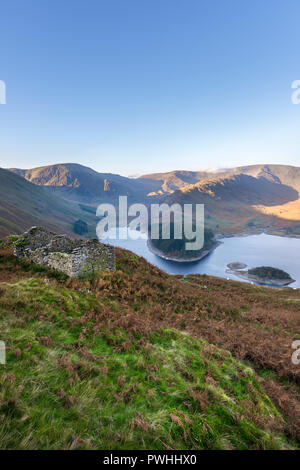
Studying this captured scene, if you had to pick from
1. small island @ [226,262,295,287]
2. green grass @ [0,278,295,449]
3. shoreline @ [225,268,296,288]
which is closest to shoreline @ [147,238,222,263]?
small island @ [226,262,295,287]

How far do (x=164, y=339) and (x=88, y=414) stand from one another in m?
4.45

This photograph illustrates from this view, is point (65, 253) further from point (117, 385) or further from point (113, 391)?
point (113, 391)

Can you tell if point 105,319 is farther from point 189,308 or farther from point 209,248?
point 209,248

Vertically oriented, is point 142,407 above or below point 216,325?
above

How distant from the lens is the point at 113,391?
4.64 meters

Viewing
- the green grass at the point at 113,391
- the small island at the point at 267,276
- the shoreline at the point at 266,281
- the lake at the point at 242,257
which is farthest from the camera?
the lake at the point at 242,257

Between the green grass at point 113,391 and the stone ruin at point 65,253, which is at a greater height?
the stone ruin at point 65,253

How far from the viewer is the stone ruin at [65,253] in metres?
12.7

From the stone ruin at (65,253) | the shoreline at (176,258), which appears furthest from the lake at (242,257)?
the stone ruin at (65,253)

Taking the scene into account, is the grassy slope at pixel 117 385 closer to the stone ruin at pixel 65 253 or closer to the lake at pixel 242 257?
the stone ruin at pixel 65 253

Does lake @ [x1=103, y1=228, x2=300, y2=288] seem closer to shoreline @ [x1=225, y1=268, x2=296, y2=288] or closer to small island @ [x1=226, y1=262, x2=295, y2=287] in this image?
shoreline @ [x1=225, y1=268, x2=296, y2=288]

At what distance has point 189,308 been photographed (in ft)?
47.9

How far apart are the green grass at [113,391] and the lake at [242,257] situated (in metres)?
109
